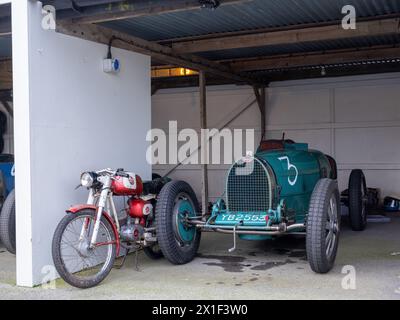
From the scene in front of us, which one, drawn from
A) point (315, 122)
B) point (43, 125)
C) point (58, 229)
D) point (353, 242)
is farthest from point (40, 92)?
point (315, 122)

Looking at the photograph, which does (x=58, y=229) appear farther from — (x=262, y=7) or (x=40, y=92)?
(x=262, y=7)

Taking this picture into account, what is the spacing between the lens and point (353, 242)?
7414 mm

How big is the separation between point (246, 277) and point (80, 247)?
1.71m

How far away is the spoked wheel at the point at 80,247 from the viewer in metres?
4.88

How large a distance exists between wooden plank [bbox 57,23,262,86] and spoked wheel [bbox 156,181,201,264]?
1.95 meters

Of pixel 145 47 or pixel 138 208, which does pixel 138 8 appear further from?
pixel 138 208

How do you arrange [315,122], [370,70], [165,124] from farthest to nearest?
[165,124]
[315,122]
[370,70]

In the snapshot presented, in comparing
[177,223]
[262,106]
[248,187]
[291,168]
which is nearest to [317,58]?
[262,106]

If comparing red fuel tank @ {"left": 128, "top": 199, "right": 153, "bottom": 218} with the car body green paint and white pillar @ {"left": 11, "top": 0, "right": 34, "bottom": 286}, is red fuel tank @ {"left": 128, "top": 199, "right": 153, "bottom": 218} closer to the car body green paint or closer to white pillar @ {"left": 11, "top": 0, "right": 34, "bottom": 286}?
the car body green paint

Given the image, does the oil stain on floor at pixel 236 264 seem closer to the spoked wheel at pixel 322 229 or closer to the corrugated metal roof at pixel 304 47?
the spoked wheel at pixel 322 229

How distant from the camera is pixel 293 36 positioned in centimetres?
720

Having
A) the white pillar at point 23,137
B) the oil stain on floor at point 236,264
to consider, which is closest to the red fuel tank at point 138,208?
the oil stain on floor at point 236,264

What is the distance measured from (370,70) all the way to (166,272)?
6657 mm

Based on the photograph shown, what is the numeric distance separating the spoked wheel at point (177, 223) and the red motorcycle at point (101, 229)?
Result: 218mm
